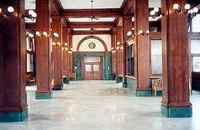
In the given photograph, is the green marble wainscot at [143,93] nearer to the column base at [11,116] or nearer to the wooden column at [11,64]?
the wooden column at [11,64]

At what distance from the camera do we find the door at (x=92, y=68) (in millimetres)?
34312

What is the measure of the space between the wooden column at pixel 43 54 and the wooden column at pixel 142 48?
3.81m

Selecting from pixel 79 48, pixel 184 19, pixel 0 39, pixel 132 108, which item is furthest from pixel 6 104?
pixel 79 48

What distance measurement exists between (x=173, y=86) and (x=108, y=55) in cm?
2468

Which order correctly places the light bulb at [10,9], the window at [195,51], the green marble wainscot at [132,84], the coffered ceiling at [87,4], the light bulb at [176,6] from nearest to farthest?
the light bulb at [10,9] → the light bulb at [176,6] → the green marble wainscot at [132,84] → the coffered ceiling at [87,4] → the window at [195,51]

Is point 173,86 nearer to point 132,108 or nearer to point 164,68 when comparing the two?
point 164,68

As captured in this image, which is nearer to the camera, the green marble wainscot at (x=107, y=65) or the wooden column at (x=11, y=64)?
the wooden column at (x=11, y=64)

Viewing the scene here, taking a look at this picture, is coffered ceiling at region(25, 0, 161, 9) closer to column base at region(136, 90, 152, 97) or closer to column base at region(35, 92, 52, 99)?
column base at region(136, 90, 152, 97)

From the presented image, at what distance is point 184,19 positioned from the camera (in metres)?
9.39

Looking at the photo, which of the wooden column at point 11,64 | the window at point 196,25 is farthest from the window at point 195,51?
the wooden column at point 11,64

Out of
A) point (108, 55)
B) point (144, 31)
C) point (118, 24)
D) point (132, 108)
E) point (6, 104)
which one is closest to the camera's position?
point (6, 104)

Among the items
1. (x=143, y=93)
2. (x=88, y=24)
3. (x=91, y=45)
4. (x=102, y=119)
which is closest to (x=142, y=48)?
(x=143, y=93)

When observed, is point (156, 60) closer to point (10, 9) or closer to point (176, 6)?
point (176, 6)

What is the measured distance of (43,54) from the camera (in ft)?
49.5
